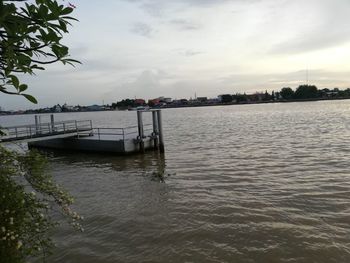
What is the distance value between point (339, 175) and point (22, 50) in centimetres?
1631

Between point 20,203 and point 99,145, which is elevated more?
point 20,203

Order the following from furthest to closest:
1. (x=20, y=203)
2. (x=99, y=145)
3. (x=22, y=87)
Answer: (x=99, y=145), (x=20, y=203), (x=22, y=87)

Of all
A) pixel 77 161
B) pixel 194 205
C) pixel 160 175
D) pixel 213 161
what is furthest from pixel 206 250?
pixel 77 161

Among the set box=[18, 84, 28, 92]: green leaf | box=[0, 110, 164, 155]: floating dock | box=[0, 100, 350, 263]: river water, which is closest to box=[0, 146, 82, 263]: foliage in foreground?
box=[18, 84, 28, 92]: green leaf

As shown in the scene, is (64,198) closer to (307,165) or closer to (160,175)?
(160,175)

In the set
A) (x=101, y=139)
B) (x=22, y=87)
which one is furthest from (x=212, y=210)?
(x=101, y=139)

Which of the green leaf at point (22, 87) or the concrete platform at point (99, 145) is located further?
the concrete platform at point (99, 145)

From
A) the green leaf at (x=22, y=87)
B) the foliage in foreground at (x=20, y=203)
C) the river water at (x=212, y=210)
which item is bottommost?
the river water at (x=212, y=210)

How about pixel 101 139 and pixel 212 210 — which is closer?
pixel 212 210

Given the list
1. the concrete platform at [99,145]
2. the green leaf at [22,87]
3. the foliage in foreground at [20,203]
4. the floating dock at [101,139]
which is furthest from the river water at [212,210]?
the green leaf at [22,87]

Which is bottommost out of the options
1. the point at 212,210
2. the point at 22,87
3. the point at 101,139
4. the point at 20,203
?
the point at 212,210

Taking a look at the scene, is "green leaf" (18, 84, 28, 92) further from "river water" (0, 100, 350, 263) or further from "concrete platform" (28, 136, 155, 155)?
"concrete platform" (28, 136, 155, 155)

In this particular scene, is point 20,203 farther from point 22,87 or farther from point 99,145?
point 99,145

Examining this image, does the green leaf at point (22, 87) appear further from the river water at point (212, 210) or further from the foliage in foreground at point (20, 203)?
the river water at point (212, 210)
